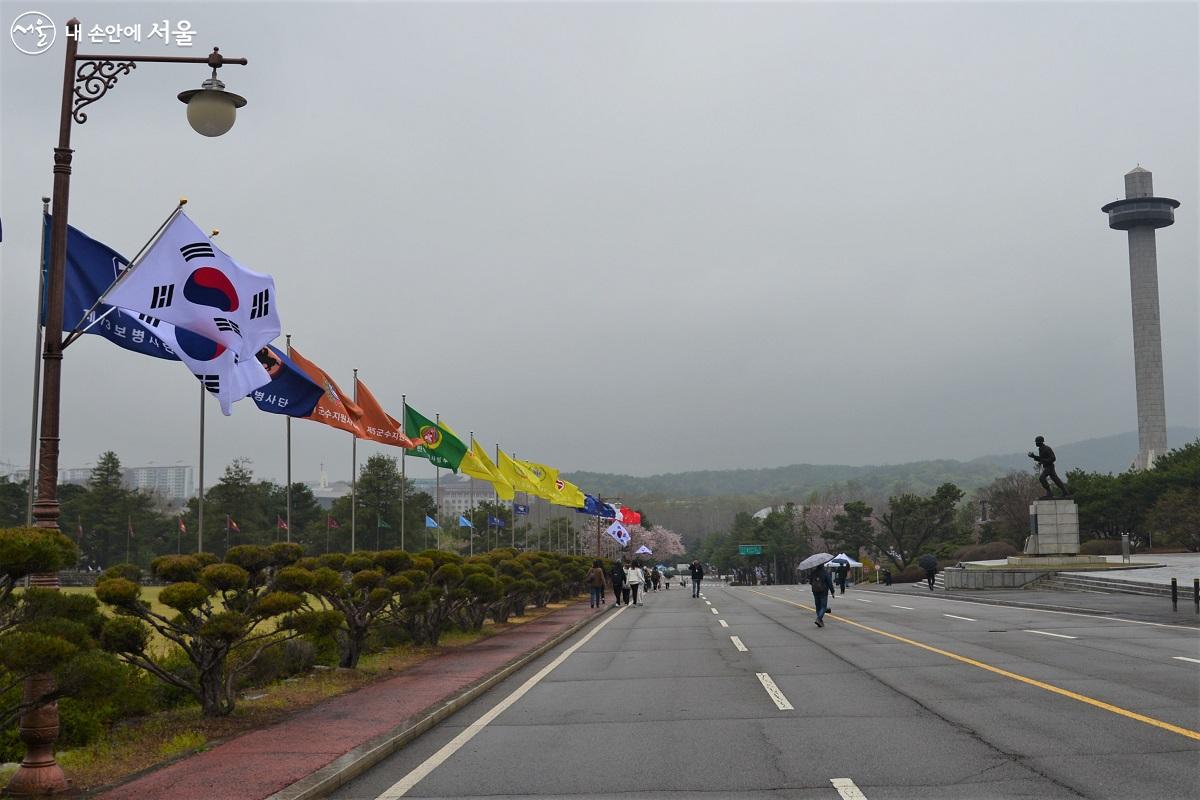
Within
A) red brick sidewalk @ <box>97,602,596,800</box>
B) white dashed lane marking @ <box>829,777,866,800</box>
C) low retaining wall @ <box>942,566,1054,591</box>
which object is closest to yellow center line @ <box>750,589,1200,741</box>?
white dashed lane marking @ <box>829,777,866,800</box>

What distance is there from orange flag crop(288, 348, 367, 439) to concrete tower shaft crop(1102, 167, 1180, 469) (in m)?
99.3

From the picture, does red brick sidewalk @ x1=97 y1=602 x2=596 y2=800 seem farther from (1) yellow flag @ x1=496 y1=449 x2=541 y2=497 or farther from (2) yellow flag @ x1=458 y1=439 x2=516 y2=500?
(1) yellow flag @ x1=496 y1=449 x2=541 y2=497

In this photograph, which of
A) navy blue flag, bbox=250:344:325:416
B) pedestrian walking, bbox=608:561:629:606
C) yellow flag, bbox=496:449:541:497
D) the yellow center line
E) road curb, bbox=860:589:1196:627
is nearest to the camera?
the yellow center line

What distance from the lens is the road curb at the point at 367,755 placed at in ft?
25.7

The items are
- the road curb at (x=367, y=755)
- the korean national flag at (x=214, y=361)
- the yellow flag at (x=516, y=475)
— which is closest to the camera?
the road curb at (x=367, y=755)

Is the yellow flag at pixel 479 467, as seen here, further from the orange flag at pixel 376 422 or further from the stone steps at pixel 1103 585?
the stone steps at pixel 1103 585

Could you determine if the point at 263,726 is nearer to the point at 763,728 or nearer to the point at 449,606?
the point at 763,728

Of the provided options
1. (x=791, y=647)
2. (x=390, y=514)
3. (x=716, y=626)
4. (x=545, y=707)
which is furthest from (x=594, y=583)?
(x=390, y=514)

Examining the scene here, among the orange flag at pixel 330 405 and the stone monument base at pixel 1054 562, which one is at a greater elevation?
the orange flag at pixel 330 405

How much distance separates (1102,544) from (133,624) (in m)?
62.0

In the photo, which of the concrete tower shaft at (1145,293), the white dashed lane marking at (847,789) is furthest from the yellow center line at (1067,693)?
the concrete tower shaft at (1145,293)

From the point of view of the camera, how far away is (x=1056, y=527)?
164 ft

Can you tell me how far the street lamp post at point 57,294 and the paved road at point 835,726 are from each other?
2.33 metres

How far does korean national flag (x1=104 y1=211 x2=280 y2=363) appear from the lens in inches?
411
